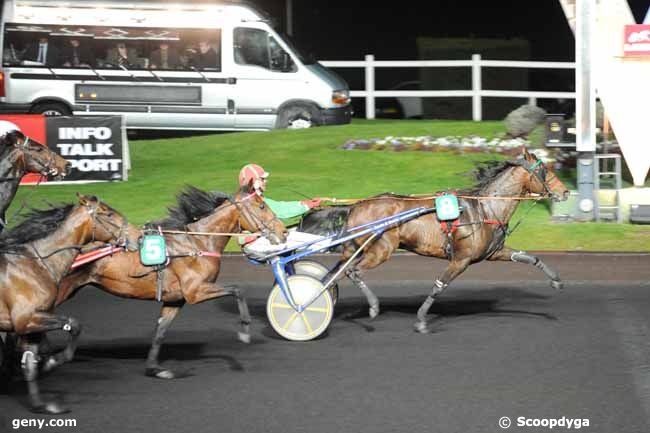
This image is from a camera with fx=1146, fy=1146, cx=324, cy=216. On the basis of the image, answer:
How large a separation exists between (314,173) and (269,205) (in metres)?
8.67

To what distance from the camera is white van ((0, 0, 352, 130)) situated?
2153cm

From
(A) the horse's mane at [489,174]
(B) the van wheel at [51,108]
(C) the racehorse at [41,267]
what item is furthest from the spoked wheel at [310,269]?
(B) the van wheel at [51,108]

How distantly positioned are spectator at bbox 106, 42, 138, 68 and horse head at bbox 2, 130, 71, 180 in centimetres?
1222

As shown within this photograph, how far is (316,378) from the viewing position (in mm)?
8750

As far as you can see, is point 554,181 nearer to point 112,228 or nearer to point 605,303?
point 605,303

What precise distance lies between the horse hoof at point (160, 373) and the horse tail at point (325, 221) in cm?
243

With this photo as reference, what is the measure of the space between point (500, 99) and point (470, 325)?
17.3 meters

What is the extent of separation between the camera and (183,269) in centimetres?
895

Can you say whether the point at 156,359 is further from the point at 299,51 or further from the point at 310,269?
the point at 299,51

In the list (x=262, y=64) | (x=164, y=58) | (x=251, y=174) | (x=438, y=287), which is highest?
(x=164, y=58)

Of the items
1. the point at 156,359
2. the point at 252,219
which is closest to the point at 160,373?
the point at 156,359

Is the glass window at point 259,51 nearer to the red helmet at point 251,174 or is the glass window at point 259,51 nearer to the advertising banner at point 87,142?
the advertising banner at point 87,142

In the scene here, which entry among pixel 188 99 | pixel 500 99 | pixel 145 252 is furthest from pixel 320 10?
pixel 145 252

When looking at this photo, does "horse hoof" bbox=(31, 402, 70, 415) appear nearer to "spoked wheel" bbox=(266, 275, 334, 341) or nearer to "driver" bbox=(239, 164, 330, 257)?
"driver" bbox=(239, 164, 330, 257)
